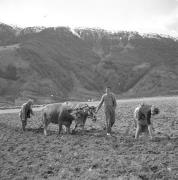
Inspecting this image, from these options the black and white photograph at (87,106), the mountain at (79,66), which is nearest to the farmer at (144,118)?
the black and white photograph at (87,106)

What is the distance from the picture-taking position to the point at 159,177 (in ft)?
35.0

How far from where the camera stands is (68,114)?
20.9 metres

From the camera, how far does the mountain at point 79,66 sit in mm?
101375

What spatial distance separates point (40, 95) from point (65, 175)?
8434 centimetres

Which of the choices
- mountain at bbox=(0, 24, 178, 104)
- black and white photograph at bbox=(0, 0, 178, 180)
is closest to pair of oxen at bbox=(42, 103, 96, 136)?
black and white photograph at bbox=(0, 0, 178, 180)

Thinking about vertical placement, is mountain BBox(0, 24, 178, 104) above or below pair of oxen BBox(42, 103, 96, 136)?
above

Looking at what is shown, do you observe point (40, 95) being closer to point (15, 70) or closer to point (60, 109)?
point (15, 70)

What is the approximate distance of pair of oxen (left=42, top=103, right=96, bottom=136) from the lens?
66.1 ft

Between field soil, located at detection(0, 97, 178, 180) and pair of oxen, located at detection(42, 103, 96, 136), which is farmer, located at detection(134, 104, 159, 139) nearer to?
field soil, located at detection(0, 97, 178, 180)

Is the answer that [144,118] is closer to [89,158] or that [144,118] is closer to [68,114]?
[89,158]

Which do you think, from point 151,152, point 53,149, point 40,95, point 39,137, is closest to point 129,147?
point 151,152

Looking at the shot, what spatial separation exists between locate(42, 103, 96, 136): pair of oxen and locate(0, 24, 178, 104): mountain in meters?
63.1

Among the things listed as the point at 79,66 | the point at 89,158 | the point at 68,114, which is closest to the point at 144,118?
the point at 89,158

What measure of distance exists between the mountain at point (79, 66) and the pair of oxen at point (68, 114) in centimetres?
6307
